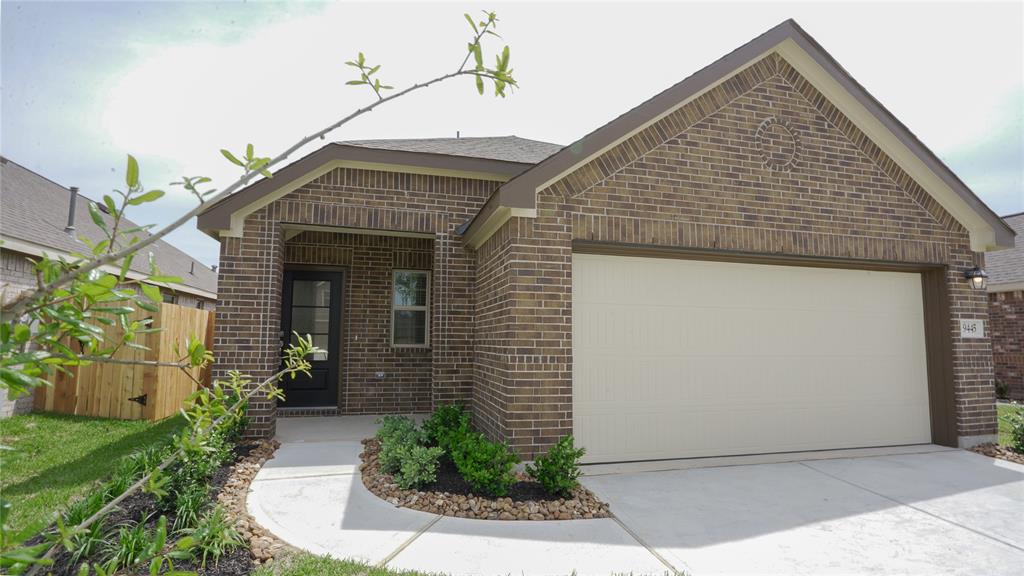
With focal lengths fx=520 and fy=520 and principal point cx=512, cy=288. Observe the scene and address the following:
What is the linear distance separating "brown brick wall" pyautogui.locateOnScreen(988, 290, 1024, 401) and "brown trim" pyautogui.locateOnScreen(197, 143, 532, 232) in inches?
530

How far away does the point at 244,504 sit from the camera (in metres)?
4.69

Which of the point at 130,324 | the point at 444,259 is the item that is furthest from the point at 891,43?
the point at 130,324

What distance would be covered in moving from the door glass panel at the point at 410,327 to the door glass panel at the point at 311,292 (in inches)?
51.6

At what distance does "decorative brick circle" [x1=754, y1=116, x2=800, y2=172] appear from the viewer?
22.3 ft

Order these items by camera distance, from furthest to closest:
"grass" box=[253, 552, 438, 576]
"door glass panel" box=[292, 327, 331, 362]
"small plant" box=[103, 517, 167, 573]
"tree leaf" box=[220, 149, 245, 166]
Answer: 1. "door glass panel" box=[292, 327, 331, 362]
2. "grass" box=[253, 552, 438, 576]
3. "small plant" box=[103, 517, 167, 573]
4. "tree leaf" box=[220, 149, 245, 166]

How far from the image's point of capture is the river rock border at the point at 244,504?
381 centimetres

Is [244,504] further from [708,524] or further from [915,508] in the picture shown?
[915,508]

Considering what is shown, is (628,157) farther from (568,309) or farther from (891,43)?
(891,43)

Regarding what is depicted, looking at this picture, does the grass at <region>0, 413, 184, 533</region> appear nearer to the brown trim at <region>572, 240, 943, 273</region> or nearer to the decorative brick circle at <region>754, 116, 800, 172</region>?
the brown trim at <region>572, 240, 943, 273</region>

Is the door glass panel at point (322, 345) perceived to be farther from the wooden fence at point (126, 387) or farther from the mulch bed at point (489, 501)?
the mulch bed at point (489, 501)

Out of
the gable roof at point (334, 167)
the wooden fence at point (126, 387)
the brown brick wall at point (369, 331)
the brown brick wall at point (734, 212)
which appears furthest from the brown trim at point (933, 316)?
the wooden fence at point (126, 387)

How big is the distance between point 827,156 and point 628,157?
299cm

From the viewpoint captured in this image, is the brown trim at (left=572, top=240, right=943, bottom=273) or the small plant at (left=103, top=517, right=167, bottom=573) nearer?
the small plant at (left=103, top=517, right=167, bottom=573)

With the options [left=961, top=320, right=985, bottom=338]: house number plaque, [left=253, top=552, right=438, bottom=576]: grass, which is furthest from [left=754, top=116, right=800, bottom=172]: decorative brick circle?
[left=253, top=552, right=438, bottom=576]: grass
